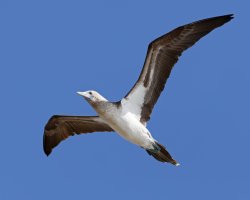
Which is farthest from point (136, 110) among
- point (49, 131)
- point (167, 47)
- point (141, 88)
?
point (49, 131)

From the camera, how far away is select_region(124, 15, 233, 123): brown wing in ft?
49.7

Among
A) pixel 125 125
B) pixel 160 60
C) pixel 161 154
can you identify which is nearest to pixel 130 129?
pixel 125 125

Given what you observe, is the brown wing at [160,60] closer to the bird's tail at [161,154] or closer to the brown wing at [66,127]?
the bird's tail at [161,154]

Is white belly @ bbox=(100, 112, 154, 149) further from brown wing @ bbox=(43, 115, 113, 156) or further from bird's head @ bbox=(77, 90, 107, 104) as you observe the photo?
brown wing @ bbox=(43, 115, 113, 156)

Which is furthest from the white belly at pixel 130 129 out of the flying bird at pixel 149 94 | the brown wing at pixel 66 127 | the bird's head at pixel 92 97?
the brown wing at pixel 66 127

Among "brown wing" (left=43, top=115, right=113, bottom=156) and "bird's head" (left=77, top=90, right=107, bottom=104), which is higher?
"bird's head" (left=77, top=90, right=107, bottom=104)

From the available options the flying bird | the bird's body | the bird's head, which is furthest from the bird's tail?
the bird's head

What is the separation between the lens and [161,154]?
15453 millimetres

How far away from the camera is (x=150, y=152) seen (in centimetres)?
1555

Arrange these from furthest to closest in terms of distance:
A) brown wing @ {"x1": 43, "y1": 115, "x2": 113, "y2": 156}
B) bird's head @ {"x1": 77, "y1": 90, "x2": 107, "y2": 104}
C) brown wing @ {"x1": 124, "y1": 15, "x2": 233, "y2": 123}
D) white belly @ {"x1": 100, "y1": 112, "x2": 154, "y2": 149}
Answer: brown wing @ {"x1": 43, "y1": 115, "x2": 113, "y2": 156} < bird's head @ {"x1": 77, "y1": 90, "x2": 107, "y2": 104} < white belly @ {"x1": 100, "y1": 112, "x2": 154, "y2": 149} < brown wing @ {"x1": 124, "y1": 15, "x2": 233, "y2": 123}

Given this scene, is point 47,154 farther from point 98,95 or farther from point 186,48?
point 186,48

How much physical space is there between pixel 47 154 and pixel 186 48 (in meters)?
4.62

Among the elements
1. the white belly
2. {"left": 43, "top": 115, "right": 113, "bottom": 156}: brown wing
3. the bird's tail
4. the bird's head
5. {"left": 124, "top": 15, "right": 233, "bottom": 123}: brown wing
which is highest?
{"left": 124, "top": 15, "right": 233, "bottom": 123}: brown wing

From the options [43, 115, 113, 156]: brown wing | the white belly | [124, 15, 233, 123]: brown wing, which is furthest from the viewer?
[43, 115, 113, 156]: brown wing
